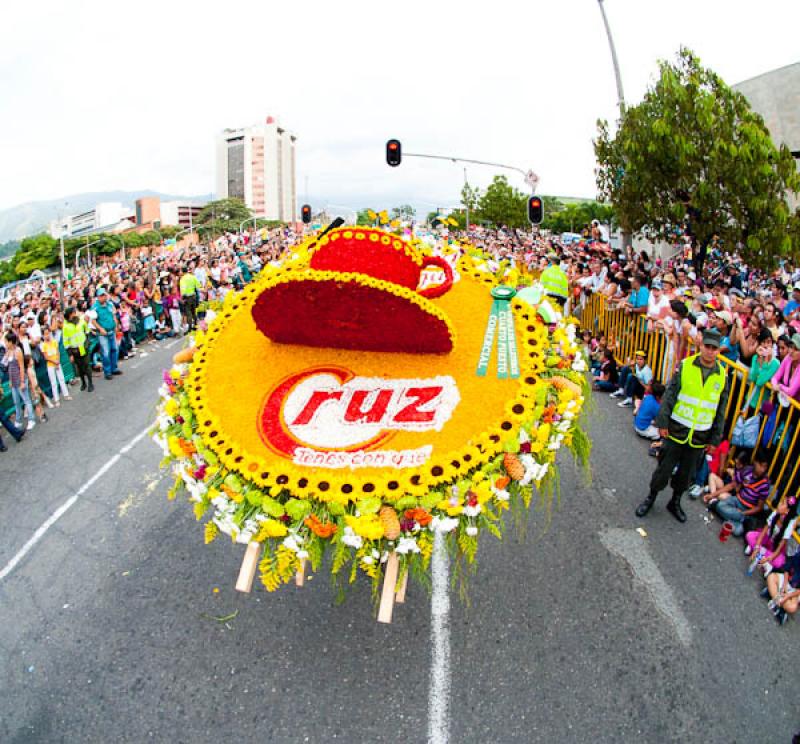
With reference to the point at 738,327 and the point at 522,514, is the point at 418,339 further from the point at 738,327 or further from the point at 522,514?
the point at 738,327

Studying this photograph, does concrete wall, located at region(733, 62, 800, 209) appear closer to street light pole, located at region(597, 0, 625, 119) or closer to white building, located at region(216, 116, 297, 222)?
street light pole, located at region(597, 0, 625, 119)

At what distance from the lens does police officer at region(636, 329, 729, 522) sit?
5109mm

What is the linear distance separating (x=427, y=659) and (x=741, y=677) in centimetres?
216

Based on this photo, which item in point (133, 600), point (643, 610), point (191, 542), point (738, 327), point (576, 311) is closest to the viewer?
point (643, 610)

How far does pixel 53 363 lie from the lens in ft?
33.1

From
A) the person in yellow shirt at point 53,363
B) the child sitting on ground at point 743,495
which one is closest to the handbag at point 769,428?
the child sitting on ground at point 743,495

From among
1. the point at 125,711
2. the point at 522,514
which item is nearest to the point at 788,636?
the point at 522,514

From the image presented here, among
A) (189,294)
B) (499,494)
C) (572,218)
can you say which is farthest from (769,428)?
(572,218)

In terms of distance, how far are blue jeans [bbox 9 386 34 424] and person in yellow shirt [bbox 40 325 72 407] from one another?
1044 millimetres

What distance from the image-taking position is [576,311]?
1337 cm

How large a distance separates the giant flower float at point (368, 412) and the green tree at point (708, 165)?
8186 millimetres

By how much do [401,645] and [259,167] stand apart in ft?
615

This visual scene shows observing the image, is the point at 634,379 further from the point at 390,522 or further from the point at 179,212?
the point at 179,212

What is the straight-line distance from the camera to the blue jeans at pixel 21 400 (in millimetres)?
8930
